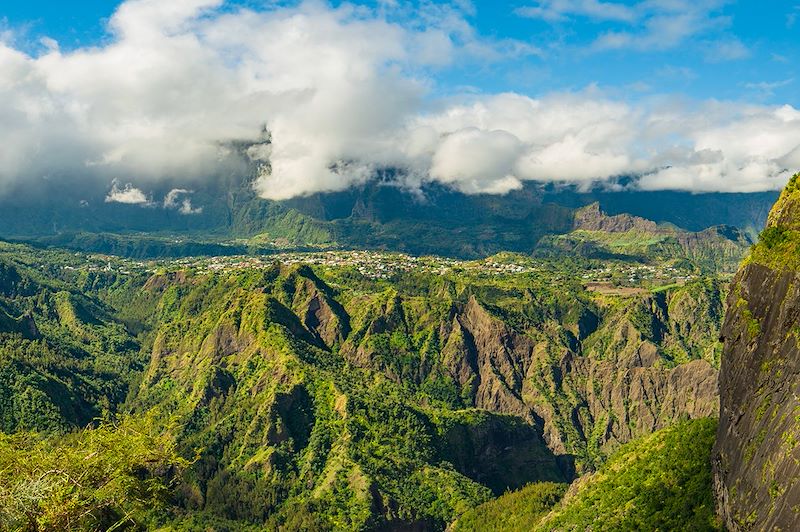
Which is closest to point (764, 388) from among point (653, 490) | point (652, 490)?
point (653, 490)

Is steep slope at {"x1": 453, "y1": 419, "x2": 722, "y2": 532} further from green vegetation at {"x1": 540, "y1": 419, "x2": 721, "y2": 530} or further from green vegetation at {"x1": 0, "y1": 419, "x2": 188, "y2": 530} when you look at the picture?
green vegetation at {"x1": 0, "y1": 419, "x2": 188, "y2": 530}

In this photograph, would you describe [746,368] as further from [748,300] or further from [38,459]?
[38,459]

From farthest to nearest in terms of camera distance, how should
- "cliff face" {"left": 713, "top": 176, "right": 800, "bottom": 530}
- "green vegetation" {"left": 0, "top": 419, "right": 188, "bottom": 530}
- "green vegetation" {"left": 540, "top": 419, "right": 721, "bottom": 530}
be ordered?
"green vegetation" {"left": 540, "top": 419, "right": 721, "bottom": 530} < "cliff face" {"left": 713, "top": 176, "right": 800, "bottom": 530} < "green vegetation" {"left": 0, "top": 419, "right": 188, "bottom": 530}

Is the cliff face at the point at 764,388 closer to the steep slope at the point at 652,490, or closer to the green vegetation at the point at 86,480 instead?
the steep slope at the point at 652,490

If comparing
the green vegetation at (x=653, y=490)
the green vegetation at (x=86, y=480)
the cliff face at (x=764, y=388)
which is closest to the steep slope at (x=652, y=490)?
the green vegetation at (x=653, y=490)

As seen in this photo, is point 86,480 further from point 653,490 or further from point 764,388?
point 653,490

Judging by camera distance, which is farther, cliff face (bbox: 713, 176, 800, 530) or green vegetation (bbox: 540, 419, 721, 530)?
green vegetation (bbox: 540, 419, 721, 530)

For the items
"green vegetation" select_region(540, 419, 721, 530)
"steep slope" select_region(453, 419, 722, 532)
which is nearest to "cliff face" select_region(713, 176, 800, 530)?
"steep slope" select_region(453, 419, 722, 532)

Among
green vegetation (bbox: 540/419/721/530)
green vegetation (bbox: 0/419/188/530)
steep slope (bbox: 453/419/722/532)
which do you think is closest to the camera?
green vegetation (bbox: 0/419/188/530)

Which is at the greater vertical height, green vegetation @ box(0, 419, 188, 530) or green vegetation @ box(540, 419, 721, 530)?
green vegetation @ box(0, 419, 188, 530)
